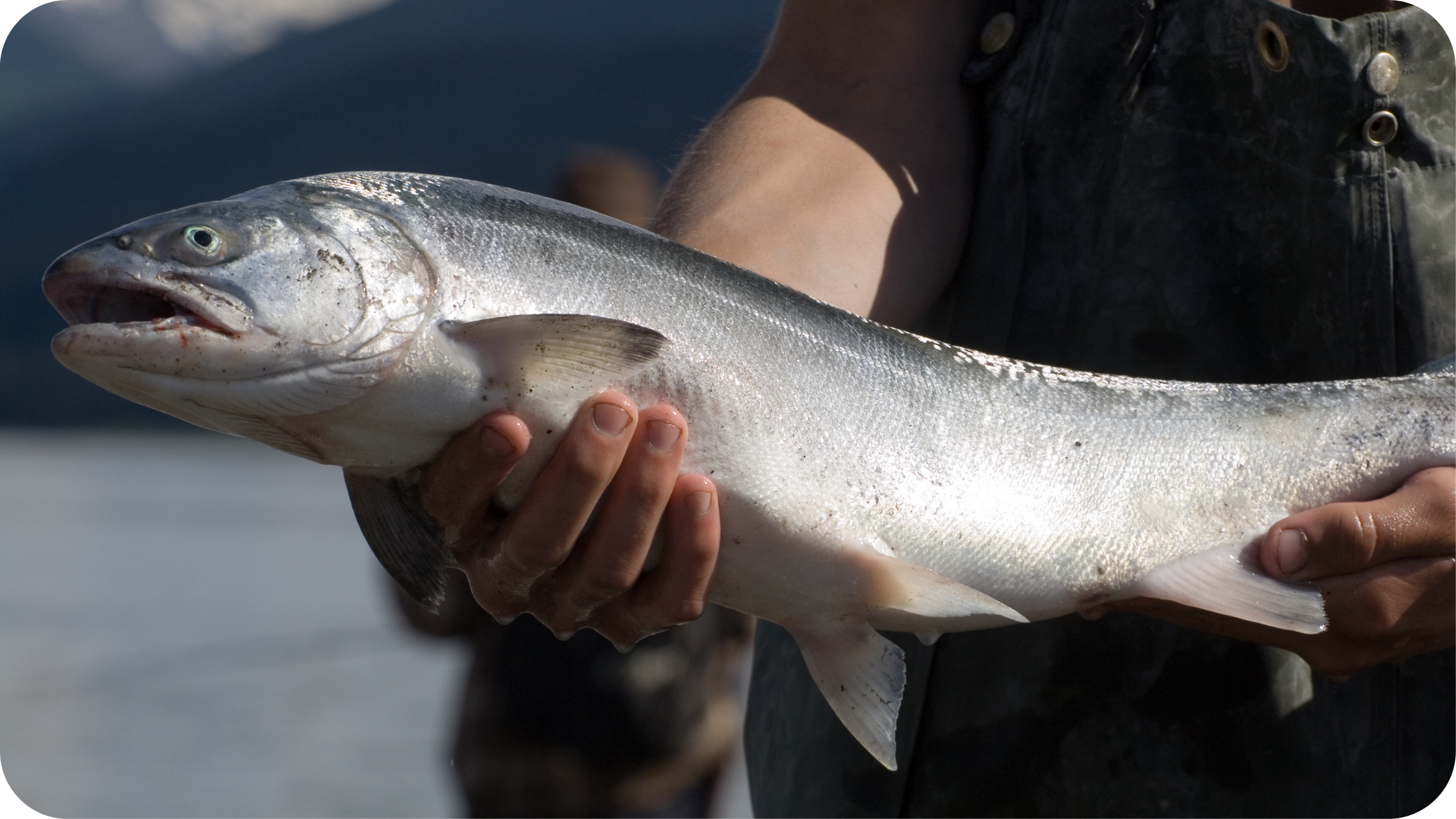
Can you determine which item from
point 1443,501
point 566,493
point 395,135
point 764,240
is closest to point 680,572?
point 566,493

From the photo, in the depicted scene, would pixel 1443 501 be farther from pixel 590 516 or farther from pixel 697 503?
pixel 590 516

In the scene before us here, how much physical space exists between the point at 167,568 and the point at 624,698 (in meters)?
21.3

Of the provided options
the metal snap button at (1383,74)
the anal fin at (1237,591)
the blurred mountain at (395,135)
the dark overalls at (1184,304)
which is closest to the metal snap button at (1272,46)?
the dark overalls at (1184,304)

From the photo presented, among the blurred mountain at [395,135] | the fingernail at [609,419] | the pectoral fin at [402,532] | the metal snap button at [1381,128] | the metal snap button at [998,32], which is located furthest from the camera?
the blurred mountain at [395,135]

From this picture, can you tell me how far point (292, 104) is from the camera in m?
192

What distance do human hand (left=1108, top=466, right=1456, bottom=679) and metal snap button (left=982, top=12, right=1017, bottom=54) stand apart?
1.20 m

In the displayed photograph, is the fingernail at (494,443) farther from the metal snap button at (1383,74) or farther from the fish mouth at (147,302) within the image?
the metal snap button at (1383,74)

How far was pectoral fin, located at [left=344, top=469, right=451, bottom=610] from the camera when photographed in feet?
7.30

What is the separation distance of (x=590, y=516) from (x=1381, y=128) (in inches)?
67.8

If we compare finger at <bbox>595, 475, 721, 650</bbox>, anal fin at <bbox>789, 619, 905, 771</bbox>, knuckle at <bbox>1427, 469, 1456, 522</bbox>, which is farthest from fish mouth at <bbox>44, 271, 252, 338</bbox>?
knuckle at <bbox>1427, 469, 1456, 522</bbox>

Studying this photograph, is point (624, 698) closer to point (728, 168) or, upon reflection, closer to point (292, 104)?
point (728, 168)

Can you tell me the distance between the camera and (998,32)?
2.87 meters

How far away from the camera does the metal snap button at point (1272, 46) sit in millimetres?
2613

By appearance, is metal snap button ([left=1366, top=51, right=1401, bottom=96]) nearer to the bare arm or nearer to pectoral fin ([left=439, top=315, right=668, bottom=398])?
the bare arm
